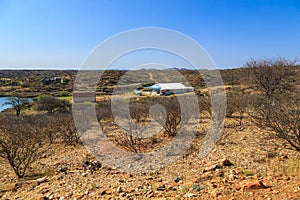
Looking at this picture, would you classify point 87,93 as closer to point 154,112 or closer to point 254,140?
point 154,112

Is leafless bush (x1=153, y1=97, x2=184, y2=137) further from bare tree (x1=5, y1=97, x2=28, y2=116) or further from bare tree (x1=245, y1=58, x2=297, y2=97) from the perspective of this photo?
bare tree (x1=5, y1=97, x2=28, y2=116)

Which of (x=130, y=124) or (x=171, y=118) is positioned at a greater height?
(x=171, y=118)

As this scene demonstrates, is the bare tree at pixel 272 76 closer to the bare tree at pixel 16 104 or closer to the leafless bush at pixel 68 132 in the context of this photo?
the leafless bush at pixel 68 132

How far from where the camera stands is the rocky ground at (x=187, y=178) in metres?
3.21

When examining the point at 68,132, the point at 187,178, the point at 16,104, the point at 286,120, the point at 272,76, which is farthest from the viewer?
the point at 16,104

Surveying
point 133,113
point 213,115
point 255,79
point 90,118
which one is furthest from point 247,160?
point 255,79

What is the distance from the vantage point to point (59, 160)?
679 cm

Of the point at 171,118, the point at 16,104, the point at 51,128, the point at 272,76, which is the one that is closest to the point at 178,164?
the point at 171,118

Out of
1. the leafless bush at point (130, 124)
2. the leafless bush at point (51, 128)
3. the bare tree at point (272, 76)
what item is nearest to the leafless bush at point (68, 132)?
the leafless bush at point (51, 128)

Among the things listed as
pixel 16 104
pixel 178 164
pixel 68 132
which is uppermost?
pixel 178 164

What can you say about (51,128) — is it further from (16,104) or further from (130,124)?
(16,104)

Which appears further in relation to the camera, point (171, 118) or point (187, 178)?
point (171, 118)

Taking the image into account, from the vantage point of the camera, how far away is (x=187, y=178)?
4152 mm

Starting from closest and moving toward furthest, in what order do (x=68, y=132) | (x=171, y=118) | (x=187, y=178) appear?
1. (x=187, y=178)
2. (x=171, y=118)
3. (x=68, y=132)
